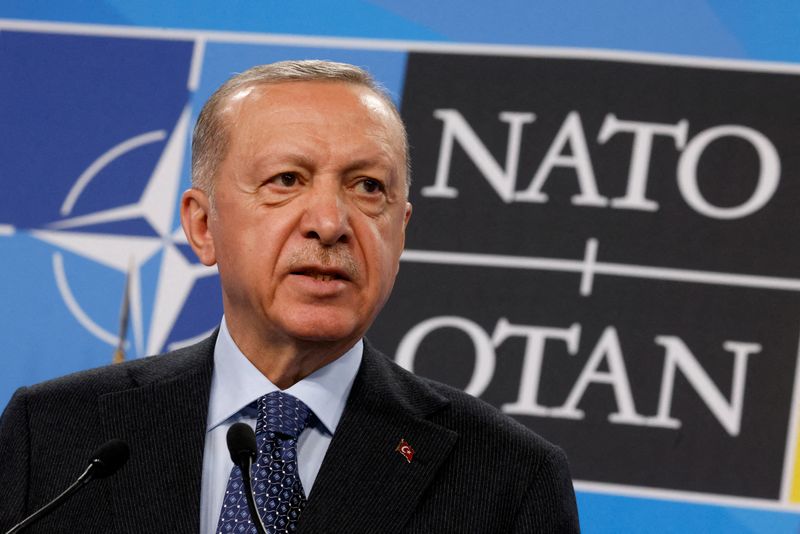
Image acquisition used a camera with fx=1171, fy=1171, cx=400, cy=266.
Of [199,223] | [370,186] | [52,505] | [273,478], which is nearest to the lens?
[52,505]

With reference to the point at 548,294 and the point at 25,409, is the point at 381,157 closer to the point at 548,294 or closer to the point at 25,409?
the point at 25,409

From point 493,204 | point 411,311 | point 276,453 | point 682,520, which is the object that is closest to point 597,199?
point 493,204

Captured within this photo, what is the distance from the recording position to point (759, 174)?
2.73 metres

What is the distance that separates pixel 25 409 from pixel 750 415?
64.2 inches

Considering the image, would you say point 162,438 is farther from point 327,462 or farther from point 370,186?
point 370,186

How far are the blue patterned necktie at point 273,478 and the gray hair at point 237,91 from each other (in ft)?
1.13

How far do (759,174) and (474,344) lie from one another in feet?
2.53

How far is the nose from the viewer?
1569mm

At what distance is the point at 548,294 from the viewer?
8.96ft

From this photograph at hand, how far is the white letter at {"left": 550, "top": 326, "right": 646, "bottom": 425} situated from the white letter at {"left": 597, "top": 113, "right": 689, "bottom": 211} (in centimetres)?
30

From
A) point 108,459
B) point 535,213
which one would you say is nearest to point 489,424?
point 108,459

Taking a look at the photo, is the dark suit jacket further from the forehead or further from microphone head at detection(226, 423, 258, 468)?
the forehead

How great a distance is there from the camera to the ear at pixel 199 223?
1758 millimetres

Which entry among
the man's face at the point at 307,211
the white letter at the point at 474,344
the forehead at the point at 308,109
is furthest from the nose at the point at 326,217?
the white letter at the point at 474,344
